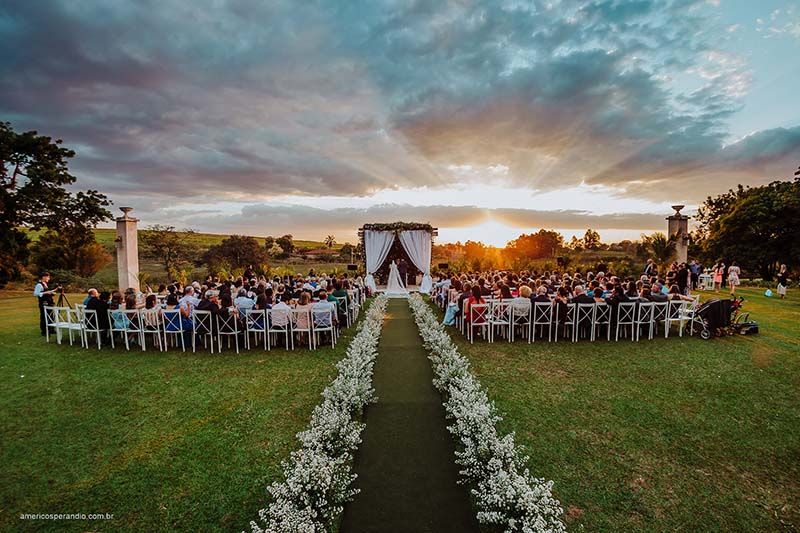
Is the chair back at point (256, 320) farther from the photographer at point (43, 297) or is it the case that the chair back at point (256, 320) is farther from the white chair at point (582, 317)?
the white chair at point (582, 317)

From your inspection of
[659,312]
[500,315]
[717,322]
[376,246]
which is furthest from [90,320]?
[717,322]

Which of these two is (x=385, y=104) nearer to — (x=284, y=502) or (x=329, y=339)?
(x=329, y=339)

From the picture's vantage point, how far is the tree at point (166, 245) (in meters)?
22.4

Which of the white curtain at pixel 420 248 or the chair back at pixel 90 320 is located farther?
the white curtain at pixel 420 248

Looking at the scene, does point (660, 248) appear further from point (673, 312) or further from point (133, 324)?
point (133, 324)

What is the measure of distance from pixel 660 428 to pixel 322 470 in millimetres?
4128

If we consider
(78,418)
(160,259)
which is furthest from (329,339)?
(160,259)

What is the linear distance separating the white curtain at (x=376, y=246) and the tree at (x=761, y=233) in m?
24.9

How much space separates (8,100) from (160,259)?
39.0 ft

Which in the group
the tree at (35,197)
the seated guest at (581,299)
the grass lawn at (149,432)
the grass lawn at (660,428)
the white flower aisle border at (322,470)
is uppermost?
the tree at (35,197)

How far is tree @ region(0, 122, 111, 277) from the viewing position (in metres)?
20.4

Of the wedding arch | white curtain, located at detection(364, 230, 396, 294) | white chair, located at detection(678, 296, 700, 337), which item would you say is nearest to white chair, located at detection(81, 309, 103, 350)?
the wedding arch

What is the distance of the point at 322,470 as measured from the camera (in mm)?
2998

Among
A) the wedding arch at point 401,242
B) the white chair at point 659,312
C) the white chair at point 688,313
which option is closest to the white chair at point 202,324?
the white chair at point 659,312
